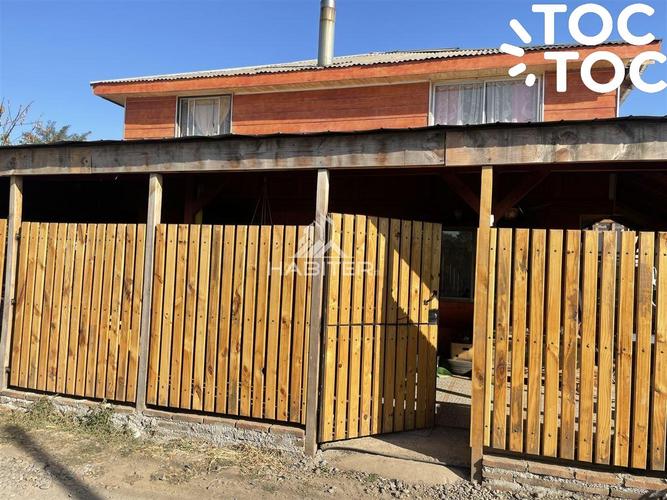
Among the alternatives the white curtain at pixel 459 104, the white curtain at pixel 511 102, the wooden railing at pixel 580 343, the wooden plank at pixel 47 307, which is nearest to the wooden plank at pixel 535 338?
the wooden railing at pixel 580 343

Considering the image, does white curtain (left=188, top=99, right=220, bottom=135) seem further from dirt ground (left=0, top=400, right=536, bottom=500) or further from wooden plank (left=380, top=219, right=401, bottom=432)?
dirt ground (left=0, top=400, right=536, bottom=500)

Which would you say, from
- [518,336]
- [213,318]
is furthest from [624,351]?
[213,318]

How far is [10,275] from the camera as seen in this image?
233 inches

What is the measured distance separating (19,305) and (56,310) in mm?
576

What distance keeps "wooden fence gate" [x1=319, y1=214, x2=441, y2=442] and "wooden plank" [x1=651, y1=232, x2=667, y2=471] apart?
2.09 meters

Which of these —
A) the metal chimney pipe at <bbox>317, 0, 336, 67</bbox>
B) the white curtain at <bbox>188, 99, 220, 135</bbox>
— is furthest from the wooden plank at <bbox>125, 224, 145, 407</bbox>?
the metal chimney pipe at <bbox>317, 0, 336, 67</bbox>

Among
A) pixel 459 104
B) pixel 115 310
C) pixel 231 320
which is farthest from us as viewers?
pixel 459 104

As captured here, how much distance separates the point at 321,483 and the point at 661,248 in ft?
10.7

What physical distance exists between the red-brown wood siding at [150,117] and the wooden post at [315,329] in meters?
8.37

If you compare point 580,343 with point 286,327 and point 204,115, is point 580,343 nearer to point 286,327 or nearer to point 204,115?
point 286,327

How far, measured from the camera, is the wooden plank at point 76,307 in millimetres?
5582

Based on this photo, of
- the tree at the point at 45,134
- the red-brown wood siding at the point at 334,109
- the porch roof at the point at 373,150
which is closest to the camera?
the porch roof at the point at 373,150

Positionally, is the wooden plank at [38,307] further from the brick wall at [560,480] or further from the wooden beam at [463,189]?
the brick wall at [560,480]

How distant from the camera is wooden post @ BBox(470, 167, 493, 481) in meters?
4.14
